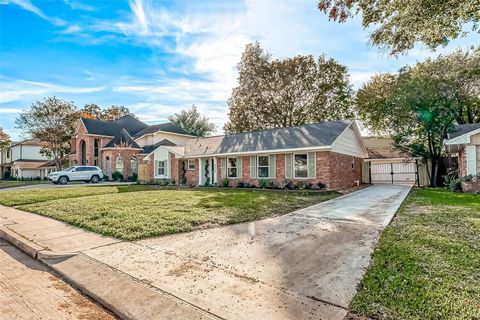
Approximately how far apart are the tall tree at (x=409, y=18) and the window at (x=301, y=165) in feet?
27.3

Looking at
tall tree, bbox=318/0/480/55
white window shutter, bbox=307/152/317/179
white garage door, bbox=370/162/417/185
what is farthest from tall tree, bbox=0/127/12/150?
tall tree, bbox=318/0/480/55

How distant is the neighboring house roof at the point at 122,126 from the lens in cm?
3291

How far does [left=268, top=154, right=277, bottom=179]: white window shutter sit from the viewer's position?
17.0 metres

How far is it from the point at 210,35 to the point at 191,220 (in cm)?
700

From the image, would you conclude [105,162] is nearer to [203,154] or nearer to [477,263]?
[203,154]

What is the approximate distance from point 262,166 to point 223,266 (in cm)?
1359

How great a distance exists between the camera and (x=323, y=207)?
373 inches

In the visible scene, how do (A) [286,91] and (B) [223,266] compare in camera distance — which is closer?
(B) [223,266]

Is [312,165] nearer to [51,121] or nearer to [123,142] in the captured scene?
Answer: [123,142]

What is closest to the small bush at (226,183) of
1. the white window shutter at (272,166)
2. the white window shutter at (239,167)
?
the white window shutter at (239,167)

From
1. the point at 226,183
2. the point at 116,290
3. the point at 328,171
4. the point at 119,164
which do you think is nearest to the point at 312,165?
the point at 328,171

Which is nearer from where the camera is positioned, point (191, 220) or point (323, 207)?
point (191, 220)

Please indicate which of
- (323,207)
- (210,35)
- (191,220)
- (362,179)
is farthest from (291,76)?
(191,220)

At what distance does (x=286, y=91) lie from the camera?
28.8 meters
